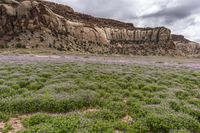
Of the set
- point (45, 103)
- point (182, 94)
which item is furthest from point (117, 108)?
point (182, 94)

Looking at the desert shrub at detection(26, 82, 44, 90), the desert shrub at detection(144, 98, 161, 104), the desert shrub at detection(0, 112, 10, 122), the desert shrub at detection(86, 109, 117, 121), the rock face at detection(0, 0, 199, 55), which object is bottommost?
the desert shrub at detection(0, 112, 10, 122)

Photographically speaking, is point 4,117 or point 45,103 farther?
point 45,103

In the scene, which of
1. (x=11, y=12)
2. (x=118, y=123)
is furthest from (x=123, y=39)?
(x=118, y=123)

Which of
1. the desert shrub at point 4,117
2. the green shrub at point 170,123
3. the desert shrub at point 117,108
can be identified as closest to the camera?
the green shrub at point 170,123

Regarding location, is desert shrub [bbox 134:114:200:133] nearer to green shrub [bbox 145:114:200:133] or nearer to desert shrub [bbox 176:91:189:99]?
green shrub [bbox 145:114:200:133]

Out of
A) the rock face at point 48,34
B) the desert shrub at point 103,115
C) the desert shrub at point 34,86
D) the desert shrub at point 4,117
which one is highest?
the rock face at point 48,34

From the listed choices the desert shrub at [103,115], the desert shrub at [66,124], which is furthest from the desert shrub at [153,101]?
the desert shrub at [66,124]

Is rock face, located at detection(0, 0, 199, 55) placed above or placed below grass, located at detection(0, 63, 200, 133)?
above

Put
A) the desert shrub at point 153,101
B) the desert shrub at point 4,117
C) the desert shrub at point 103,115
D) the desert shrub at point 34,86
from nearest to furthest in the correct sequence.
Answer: the desert shrub at point 4,117 → the desert shrub at point 103,115 → the desert shrub at point 153,101 → the desert shrub at point 34,86

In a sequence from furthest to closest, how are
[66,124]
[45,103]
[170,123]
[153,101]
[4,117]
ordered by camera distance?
[153,101] < [45,103] < [4,117] < [170,123] < [66,124]

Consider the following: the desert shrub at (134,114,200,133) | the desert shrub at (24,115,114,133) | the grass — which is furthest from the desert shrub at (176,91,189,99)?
the desert shrub at (24,115,114,133)

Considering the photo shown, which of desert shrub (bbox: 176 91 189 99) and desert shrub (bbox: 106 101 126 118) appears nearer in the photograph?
desert shrub (bbox: 106 101 126 118)

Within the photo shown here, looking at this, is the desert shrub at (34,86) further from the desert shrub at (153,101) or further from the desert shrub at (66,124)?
the desert shrub at (153,101)

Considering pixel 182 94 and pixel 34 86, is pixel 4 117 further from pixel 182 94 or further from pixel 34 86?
pixel 182 94
